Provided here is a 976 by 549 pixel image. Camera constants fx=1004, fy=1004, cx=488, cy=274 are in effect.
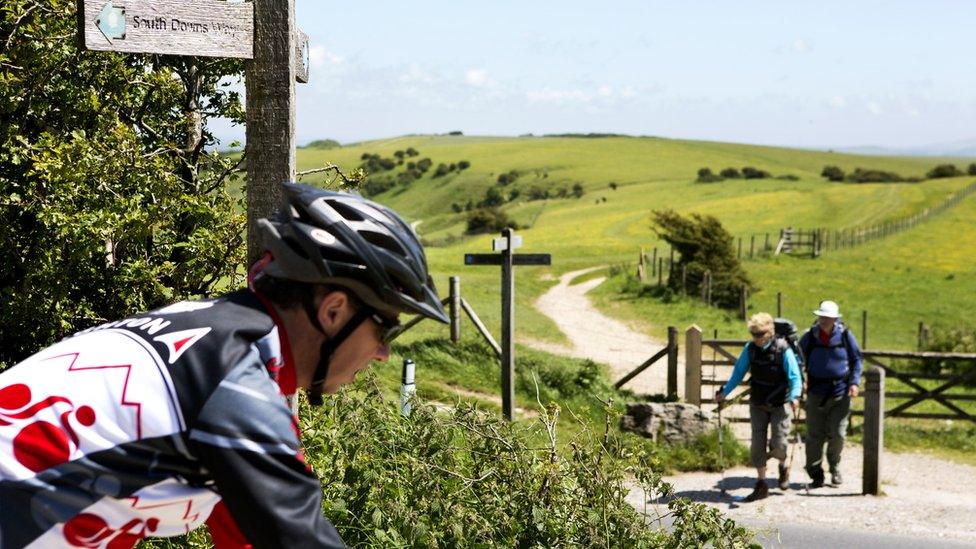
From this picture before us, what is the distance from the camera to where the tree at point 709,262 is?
114 feet

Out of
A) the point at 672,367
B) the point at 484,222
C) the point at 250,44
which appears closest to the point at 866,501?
the point at 672,367

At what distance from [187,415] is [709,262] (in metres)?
34.3

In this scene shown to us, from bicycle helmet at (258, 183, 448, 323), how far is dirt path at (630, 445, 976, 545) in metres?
7.95

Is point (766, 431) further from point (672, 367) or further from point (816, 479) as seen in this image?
point (672, 367)

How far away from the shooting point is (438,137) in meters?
198

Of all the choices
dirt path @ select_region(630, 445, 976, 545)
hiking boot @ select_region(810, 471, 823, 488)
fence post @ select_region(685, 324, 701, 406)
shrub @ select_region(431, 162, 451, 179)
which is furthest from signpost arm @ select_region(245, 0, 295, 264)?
shrub @ select_region(431, 162, 451, 179)

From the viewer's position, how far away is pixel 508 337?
1466 cm

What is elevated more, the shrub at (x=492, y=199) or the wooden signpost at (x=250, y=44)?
the wooden signpost at (x=250, y=44)

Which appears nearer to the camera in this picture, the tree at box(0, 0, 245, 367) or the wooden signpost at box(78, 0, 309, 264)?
the wooden signpost at box(78, 0, 309, 264)

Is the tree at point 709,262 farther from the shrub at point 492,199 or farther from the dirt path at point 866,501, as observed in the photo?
the shrub at point 492,199

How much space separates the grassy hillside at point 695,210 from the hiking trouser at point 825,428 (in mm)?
14975

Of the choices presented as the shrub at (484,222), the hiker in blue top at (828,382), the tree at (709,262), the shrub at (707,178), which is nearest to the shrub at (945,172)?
the shrub at (707,178)

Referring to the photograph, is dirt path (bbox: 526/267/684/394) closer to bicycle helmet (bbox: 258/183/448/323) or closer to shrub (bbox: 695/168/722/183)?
bicycle helmet (bbox: 258/183/448/323)

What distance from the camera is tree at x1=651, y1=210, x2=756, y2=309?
3478cm
